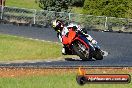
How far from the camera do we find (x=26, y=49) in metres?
25.8

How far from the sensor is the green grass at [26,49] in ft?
79.3

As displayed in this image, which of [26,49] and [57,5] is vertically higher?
[57,5]

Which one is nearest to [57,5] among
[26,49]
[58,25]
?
[26,49]

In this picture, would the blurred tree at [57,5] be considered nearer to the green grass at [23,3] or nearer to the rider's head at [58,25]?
the green grass at [23,3]

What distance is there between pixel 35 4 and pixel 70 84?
48566 millimetres

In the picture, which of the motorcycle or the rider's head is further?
the motorcycle

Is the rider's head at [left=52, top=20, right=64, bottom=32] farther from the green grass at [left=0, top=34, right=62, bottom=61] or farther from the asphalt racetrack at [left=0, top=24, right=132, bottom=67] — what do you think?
the green grass at [left=0, top=34, right=62, bottom=61]

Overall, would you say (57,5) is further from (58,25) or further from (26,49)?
(58,25)

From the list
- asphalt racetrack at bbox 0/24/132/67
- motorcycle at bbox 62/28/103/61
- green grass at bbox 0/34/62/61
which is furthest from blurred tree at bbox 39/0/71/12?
motorcycle at bbox 62/28/103/61

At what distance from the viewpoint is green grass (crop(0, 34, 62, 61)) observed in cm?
2417

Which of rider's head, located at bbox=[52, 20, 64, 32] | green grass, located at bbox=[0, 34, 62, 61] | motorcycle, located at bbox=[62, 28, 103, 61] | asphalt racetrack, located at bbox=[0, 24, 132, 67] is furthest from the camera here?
asphalt racetrack, located at bbox=[0, 24, 132, 67]

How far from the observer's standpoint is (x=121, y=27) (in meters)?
39.1

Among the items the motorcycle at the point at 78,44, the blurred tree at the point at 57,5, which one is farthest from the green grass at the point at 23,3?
the motorcycle at the point at 78,44

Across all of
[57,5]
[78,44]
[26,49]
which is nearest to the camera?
[78,44]
